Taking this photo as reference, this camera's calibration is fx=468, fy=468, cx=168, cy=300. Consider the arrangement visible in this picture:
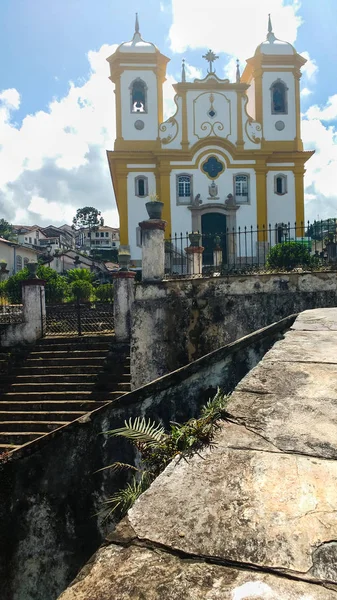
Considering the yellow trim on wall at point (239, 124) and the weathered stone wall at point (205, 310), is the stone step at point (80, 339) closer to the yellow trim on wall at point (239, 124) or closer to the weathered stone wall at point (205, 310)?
the weathered stone wall at point (205, 310)

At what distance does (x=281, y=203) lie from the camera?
2534 centimetres

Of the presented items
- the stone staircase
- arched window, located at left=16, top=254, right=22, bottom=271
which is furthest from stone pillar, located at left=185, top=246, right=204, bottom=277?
arched window, located at left=16, top=254, right=22, bottom=271

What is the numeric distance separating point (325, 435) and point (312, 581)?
0.71 metres

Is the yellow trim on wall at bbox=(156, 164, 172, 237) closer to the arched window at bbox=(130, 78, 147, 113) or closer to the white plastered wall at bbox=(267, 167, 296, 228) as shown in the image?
the arched window at bbox=(130, 78, 147, 113)

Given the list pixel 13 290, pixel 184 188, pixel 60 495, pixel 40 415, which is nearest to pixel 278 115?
pixel 184 188

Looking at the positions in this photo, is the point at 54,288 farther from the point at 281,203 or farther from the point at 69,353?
the point at 281,203

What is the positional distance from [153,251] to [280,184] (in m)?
20.6

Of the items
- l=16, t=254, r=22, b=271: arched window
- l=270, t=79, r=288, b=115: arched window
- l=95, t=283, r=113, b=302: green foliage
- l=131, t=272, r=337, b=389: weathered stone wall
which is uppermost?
l=270, t=79, r=288, b=115: arched window

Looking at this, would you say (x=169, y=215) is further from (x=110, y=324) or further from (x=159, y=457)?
(x=159, y=457)

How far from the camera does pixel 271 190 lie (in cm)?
2533

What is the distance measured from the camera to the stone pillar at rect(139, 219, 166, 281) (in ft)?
21.7

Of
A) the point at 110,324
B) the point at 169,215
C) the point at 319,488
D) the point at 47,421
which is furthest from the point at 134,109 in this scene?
the point at 319,488

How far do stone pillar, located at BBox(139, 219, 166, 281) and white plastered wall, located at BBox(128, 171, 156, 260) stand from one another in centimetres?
1770

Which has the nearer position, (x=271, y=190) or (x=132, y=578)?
(x=132, y=578)
